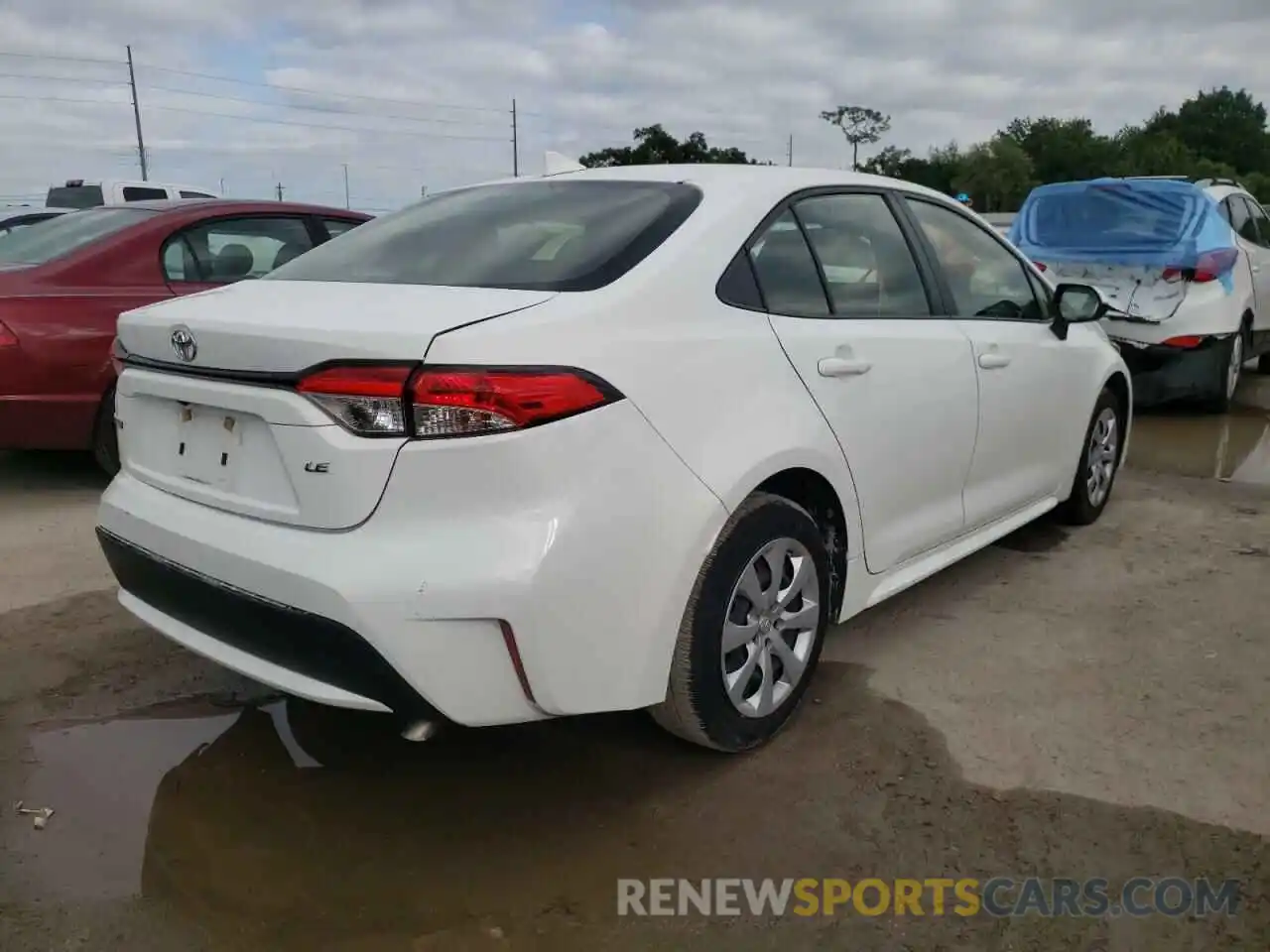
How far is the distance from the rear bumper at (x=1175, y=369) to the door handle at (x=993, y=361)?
156 inches

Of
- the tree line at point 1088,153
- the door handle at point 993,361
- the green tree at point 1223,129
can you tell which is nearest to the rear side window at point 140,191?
the door handle at point 993,361

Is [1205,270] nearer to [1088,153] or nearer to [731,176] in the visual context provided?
[731,176]

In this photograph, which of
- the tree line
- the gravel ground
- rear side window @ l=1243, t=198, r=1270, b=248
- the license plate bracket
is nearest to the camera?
the gravel ground

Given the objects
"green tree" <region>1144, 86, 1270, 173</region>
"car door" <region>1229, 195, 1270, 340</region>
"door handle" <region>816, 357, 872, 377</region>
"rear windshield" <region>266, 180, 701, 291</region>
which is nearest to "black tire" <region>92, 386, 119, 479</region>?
"rear windshield" <region>266, 180, 701, 291</region>

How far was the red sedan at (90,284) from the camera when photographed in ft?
15.8

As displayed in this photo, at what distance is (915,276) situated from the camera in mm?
3492

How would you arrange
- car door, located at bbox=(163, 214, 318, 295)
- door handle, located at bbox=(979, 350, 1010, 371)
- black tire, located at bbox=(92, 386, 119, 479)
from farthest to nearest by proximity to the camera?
1. car door, located at bbox=(163, 214, 318, 295)
2. black tire, located at bbox=(92, 386, 119, 479)
3. door handle, located at bbox=(979, 350, 1010, 371)

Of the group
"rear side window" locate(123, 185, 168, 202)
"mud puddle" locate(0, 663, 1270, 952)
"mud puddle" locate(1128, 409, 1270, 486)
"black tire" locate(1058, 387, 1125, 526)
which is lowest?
"mud puddle" locate(0, 663, 1270, 952)

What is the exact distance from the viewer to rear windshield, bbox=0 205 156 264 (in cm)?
527

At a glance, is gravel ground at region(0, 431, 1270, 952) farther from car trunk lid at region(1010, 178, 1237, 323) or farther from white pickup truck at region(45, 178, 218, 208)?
white pickup truck at region(45, 178, 218, 208)

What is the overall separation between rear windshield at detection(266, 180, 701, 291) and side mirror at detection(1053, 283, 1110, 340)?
209 centimetres

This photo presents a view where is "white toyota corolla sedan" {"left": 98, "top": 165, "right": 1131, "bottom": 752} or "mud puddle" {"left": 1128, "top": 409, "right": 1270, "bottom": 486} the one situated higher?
"white toyota corolla sedan" {"left": 98, "top": 165, "right": 1131, "bottom": 752}

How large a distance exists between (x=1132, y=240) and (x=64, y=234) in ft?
22.5

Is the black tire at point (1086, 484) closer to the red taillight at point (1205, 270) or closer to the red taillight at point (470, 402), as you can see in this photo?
the red taillight at point (1205, 270)
